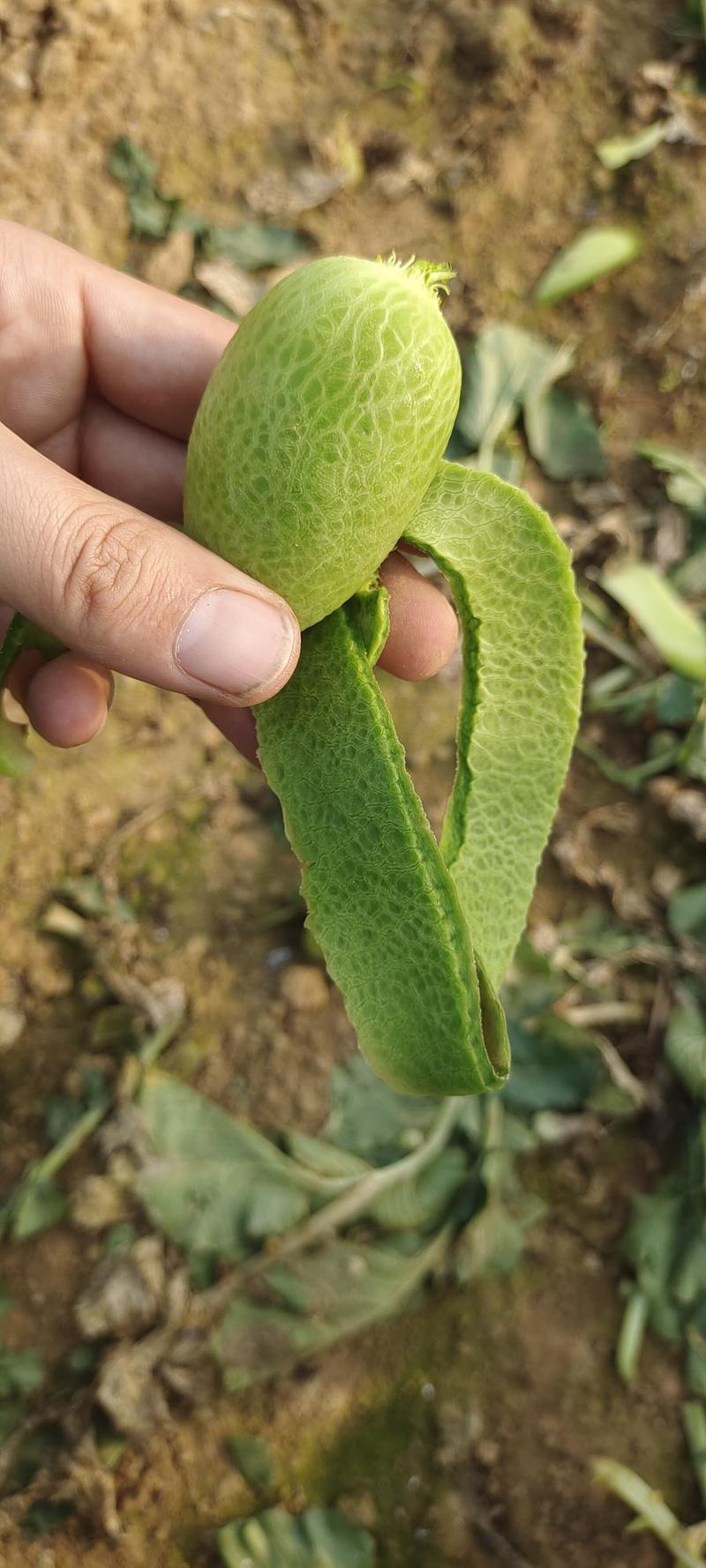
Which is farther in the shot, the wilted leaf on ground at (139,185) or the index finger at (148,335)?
the wilted leaf on ground at (139,185)

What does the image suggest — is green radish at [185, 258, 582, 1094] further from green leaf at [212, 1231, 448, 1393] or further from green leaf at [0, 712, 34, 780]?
green leaf at [212, 1231, 448, 1393]

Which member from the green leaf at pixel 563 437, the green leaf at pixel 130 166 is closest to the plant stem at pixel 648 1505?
the green leaf at pixel 563 437

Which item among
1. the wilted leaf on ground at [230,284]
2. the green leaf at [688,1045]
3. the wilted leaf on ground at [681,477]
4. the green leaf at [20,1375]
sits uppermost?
the wilted leaf on ground at [681,477]

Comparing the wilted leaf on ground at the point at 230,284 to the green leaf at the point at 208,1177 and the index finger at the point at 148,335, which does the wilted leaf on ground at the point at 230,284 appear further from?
the green leaf at the point at 208,1177

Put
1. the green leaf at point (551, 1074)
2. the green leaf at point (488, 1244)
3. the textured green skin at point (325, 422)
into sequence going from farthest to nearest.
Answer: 1. the green leaf at point (551, 1074)
2. the green leaf at point (488, 1244)
3. the textured green skin at point (325, 422)

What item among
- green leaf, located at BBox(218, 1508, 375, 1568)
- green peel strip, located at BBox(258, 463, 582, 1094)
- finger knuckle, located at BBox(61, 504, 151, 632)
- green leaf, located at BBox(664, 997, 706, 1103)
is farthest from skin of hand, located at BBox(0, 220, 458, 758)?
green leaf, located at BBox(218, 1508, 375, 1568)

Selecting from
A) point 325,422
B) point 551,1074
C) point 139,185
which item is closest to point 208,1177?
point 551,1074

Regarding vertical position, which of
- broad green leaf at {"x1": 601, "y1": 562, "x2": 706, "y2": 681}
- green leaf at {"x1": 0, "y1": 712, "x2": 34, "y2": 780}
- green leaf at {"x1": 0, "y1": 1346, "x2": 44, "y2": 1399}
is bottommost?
green leaf at {"x1": 0, "y1": 1346, "x2": 44, "y2": 1399}
